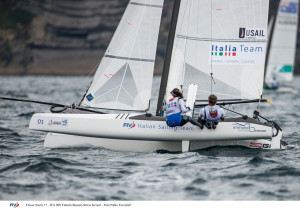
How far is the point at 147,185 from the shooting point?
732 centimetres

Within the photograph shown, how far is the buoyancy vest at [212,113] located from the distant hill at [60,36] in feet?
210

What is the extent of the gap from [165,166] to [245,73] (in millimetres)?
3702

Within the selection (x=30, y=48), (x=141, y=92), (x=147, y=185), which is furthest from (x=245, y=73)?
(x=30, y=48)

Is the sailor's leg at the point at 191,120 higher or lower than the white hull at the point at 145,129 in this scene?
higher

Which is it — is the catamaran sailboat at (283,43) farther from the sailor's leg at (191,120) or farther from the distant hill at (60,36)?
the distant hill at (60,36)

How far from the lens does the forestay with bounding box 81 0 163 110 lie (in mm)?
10789

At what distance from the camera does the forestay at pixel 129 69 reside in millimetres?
10789

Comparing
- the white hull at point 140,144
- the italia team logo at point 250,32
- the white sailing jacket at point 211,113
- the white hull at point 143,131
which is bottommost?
the white hull at point 140,144

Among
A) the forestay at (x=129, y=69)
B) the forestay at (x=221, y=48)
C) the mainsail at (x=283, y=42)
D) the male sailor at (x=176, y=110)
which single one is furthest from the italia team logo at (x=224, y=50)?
the mainsail at (x=283, y=42)

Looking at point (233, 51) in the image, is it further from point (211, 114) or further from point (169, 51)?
point (211, 114)

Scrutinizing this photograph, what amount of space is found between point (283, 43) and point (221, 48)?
24388mm

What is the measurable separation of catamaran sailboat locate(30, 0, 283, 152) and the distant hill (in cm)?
6243

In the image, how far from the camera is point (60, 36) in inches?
2975
